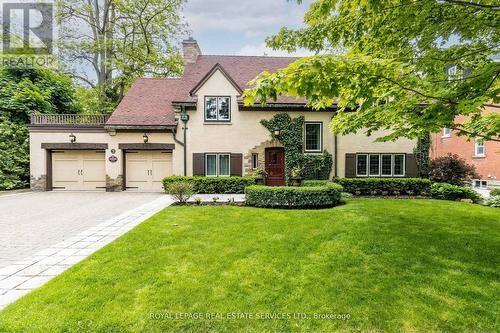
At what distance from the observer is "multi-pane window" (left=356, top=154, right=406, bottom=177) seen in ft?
46.0

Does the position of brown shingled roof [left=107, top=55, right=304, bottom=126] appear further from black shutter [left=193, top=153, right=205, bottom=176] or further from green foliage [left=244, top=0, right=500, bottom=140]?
green foliage [left=244, top=0, right=500, bottom=140]

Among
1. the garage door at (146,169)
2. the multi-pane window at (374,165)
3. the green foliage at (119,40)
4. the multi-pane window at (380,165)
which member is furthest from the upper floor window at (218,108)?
the green foliage at (119,40)

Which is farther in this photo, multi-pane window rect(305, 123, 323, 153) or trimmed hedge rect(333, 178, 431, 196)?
multi-pane window rect(305, 123, 323, 153)

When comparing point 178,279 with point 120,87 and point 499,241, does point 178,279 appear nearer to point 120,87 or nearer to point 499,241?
point 499,241

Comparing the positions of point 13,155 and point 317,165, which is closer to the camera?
point 317,165

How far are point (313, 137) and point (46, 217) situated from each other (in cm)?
1283

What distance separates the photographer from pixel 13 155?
46.9ft

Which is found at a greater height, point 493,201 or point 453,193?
point 453,193

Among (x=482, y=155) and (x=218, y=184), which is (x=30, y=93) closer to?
(x=218, y=184)

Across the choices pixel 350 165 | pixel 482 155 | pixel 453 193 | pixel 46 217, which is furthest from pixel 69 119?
pixel 482 155

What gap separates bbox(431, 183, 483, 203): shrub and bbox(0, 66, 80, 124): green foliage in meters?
24.0

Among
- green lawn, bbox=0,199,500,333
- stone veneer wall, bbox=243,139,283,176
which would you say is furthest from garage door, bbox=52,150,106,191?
green lawn, bbox=0,199,500,333

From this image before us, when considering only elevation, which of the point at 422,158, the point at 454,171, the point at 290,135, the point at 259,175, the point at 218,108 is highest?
the point at 218,108

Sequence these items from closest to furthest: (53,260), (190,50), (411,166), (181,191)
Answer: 1. (53,260)
2. (181,191)
3. (411,166)
4. (190,50)
